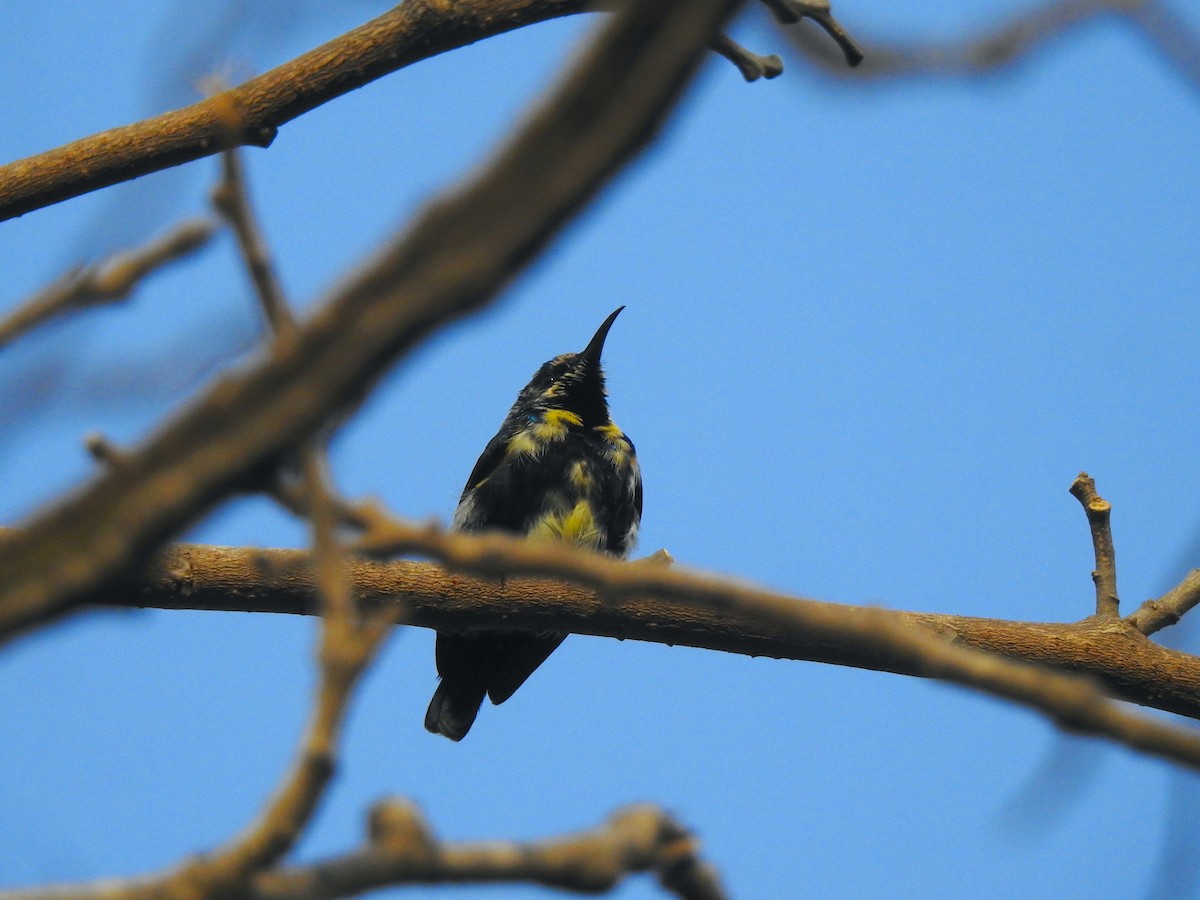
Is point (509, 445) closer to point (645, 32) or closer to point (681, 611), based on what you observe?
point (681, 611)

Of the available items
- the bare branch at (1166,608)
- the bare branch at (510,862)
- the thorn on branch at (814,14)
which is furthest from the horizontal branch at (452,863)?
the bare branch at (1166,608)

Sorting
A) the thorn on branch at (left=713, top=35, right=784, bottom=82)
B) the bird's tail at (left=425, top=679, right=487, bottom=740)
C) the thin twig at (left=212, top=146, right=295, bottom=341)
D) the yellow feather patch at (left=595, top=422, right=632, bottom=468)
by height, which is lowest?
the thin twig at (left=212, top=146, right=295, bottom=341)

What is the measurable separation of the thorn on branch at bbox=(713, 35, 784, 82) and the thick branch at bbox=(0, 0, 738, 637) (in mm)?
2392

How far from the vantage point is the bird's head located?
6.12m

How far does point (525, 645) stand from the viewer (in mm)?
5410

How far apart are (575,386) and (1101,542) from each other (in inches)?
117

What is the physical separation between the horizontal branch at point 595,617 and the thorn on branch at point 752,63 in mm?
1440

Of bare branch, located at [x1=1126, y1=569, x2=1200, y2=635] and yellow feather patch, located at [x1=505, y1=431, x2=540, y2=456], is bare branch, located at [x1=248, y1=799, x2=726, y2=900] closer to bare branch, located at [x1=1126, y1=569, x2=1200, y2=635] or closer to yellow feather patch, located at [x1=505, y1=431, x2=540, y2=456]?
bare branch, located at [x1=1126, y1=569, x2=1200, y2=635]

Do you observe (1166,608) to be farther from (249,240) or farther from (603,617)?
(249,240)

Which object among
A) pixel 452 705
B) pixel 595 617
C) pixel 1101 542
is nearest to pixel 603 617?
pixel 595 617

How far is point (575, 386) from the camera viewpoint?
20.5ft

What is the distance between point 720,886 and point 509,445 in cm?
442

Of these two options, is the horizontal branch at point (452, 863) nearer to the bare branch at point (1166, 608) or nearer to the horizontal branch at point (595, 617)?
the horizontal branch at point (595, 617)

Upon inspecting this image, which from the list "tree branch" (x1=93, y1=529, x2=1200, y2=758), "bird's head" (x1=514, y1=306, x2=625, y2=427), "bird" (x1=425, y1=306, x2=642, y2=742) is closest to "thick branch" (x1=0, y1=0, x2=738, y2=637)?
"tree branch" (x1=93, y1=529, x2=1200, y2=758)
